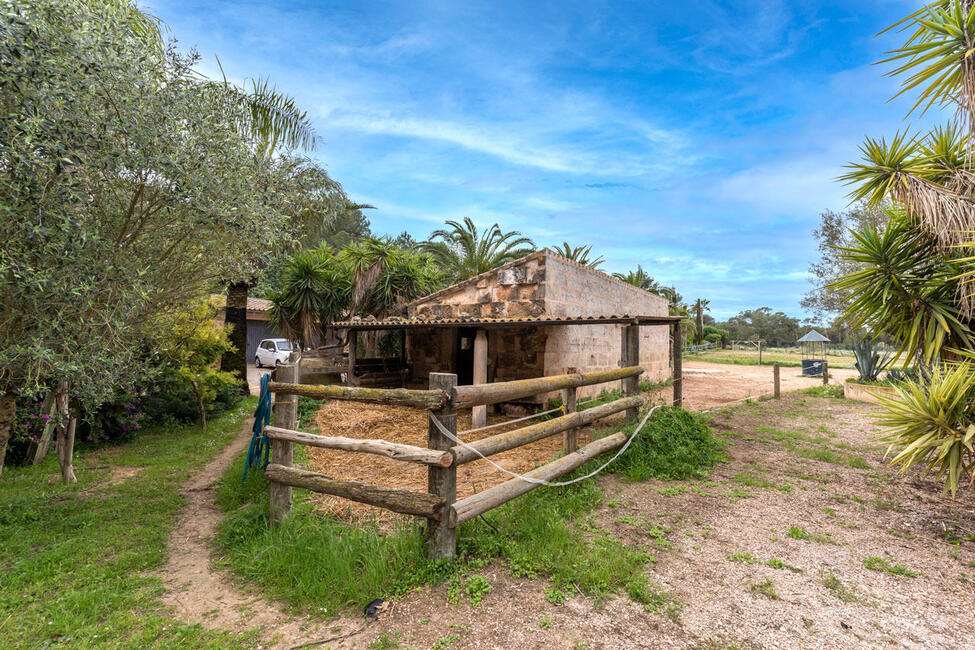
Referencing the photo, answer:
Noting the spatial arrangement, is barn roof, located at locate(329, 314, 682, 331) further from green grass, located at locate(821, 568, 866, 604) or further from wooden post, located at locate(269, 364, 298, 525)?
wooden post, located at locate(269, 364, 298, 525)

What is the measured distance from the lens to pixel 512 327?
10945 millimetres

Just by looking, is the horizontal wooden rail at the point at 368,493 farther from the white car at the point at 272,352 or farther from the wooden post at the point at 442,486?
the white car at the point at 272,352

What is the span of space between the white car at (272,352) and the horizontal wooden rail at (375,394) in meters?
17.3

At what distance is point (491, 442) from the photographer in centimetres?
388

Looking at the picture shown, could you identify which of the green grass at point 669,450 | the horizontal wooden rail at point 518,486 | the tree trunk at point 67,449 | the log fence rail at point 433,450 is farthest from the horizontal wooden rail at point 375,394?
the tree trunk at point 67,449

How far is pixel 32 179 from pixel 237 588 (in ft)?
11.2

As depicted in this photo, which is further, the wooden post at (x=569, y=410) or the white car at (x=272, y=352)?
the white car at (x=272, y=352)

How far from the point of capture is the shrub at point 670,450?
18.7 feet

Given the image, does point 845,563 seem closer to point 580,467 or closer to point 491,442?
point 580,467

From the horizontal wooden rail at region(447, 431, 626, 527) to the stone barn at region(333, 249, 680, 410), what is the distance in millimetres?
2916

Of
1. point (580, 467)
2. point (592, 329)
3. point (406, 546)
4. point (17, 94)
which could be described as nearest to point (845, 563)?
point (580, 467)

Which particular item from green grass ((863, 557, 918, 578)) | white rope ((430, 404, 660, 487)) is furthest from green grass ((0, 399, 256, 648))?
green grass ((863, 557, 918, 578))

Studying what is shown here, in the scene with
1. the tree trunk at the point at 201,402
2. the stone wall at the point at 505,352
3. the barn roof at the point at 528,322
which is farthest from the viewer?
the stone wall at the point at 505,352

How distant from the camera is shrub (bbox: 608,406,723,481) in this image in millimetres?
5699
